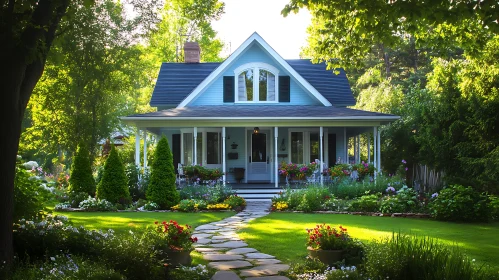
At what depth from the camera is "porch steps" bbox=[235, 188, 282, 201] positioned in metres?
17.3

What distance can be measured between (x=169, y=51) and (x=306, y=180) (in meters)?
21.3

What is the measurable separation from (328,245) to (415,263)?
1553 mm

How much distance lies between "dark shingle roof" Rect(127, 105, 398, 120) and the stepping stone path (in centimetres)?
708

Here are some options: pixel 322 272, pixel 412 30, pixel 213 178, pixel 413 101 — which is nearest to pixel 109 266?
pixel 322 272

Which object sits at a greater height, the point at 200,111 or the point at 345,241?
the point at 200,111

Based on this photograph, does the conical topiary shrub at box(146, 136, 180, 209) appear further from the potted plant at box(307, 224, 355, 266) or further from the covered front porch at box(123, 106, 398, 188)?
the potted plant at box(307, 224, 355, 266)

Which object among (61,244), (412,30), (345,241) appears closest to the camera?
(61,244)

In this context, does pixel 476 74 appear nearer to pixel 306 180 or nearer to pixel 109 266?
pixel 306 180

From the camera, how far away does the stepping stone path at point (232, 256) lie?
645 centimetres

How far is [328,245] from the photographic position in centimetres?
690

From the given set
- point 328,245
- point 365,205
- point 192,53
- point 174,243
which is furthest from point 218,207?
point 192,53

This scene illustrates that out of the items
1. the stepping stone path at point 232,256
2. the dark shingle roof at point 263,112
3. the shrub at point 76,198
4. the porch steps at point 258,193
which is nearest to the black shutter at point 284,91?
the dark shingle roof at point 263,112

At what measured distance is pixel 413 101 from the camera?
2206 centimetres

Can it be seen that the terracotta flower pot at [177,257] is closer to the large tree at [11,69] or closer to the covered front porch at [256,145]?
the large tree at [11,69]
